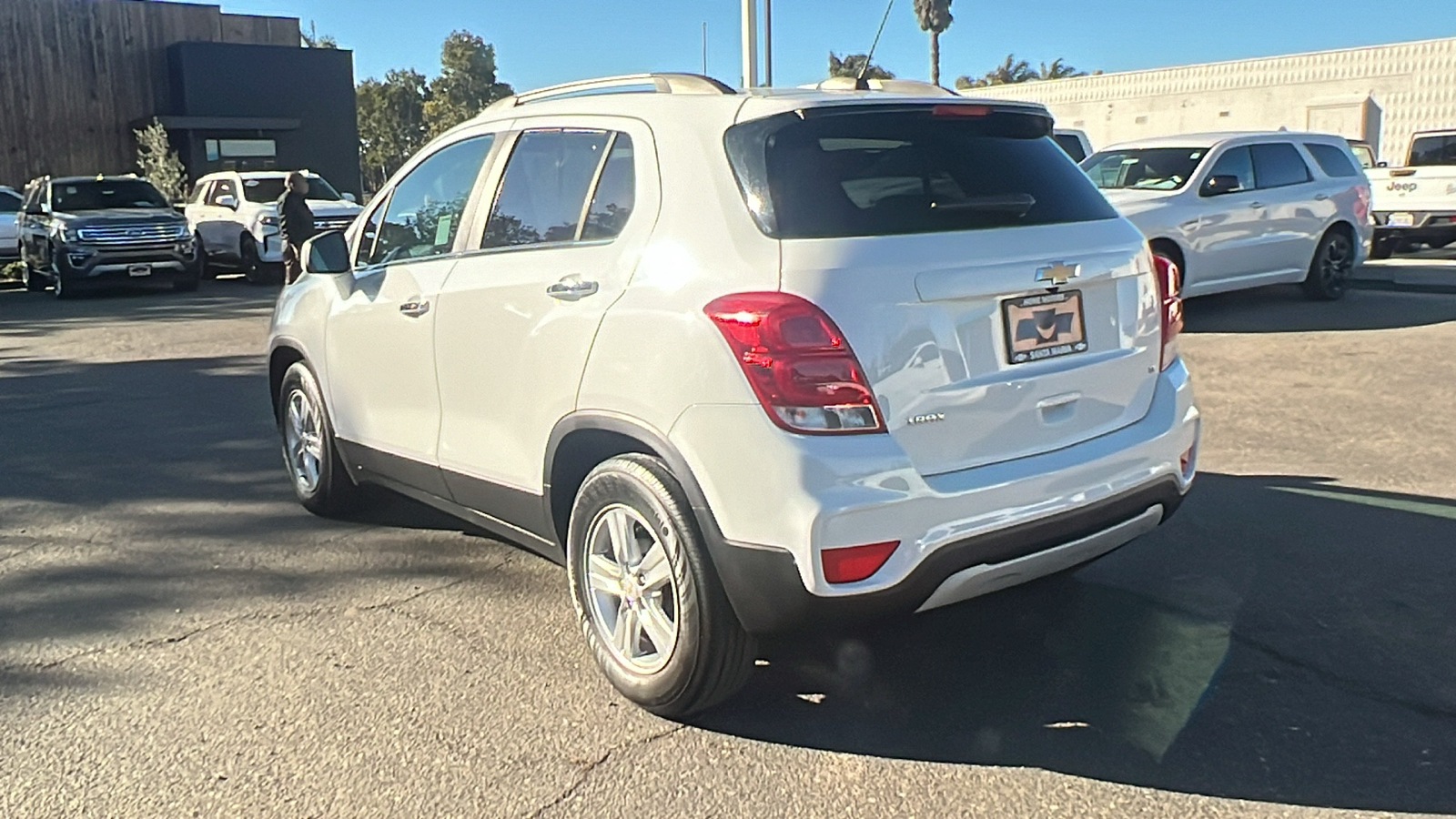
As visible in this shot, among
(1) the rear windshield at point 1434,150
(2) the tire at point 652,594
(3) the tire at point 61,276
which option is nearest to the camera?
(2) the tire at point 652,594

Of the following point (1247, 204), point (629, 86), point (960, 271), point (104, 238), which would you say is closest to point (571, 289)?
point (629, 86)

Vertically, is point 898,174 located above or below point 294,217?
above

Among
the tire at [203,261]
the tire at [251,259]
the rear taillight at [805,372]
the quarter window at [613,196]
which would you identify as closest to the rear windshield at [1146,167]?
the quarter window at [613,196]

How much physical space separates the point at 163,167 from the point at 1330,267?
2536cm

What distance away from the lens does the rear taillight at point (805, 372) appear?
3002mm

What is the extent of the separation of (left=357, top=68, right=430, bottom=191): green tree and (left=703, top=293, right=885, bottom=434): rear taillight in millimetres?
53628

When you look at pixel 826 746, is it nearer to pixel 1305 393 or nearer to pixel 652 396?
pixel 652 396

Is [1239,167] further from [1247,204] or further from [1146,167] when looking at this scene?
[1146,167]

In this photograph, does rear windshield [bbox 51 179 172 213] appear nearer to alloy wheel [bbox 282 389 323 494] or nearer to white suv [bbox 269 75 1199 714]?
alloy wheel [bbox 282 389 323 494]

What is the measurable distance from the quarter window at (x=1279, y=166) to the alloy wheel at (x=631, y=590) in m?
9.80

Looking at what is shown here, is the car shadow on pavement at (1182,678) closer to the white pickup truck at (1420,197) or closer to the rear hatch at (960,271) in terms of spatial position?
the rear hatch at (960,271)

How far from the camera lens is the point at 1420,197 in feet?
52.7

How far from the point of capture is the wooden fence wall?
30.2m

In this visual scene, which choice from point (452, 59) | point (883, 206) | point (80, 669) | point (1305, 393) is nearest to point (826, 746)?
point (883, 206)
